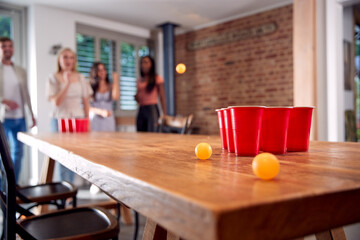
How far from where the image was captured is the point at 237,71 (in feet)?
17.7

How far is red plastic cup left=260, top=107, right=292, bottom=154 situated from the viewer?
815 millimetres

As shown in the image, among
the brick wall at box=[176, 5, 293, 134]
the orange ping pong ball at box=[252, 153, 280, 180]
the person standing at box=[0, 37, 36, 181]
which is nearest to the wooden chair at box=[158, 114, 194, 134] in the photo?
the person standing at box=[0, 37, 36, 181]

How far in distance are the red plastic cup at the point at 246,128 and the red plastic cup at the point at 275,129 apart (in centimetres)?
6

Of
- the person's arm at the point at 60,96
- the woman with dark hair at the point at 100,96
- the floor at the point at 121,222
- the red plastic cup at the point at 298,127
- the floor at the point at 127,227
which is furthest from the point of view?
the woman with dark hair at the point at 100,96

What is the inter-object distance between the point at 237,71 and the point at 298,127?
15.2 ft

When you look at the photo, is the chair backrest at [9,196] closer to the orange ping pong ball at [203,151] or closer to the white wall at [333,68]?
the orange ping pong ball at [203,151]

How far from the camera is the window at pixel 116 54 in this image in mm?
5199

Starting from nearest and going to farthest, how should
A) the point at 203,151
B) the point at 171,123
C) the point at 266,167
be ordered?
the point at 266,167
the point at 203,151
the point at 171,123

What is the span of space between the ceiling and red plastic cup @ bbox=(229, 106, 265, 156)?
4.21 meters

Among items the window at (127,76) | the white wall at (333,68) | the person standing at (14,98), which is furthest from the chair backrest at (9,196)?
the window at (127,76)

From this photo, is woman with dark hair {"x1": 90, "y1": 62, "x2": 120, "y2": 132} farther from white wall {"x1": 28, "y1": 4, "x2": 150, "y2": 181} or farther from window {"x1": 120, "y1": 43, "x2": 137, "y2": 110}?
window {"x1": 120, "y1": 43, "x2": 137, "y2": 110}

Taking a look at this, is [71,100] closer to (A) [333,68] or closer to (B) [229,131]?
(A) [333,68]

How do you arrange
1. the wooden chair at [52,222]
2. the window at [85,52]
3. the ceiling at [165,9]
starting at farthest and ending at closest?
the window at [85,52]
the ceiling at [165,9]
the wooden chair at [52,222]

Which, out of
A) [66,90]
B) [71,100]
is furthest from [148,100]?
[66,90]
